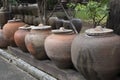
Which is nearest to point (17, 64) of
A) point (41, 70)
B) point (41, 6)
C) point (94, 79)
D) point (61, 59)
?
point (41, 70)

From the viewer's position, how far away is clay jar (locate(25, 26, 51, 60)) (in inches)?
186

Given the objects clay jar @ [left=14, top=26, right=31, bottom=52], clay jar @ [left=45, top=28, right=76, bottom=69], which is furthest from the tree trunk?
clay jar @ [left=14, top=26, right=31, bottom=52]

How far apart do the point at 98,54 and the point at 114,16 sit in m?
0.96

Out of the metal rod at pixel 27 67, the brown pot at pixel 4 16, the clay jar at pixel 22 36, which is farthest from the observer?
the brown pot at pixel 4 16

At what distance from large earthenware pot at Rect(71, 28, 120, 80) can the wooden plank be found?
0.45 metres

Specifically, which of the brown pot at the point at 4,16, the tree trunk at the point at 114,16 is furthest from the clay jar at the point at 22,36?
the brown pot at the point at 4,16

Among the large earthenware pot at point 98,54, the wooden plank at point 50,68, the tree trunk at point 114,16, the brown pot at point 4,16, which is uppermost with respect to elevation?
the tree trunk at point 114,16

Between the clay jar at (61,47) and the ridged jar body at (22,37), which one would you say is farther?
the ridged jar body at (22,37)

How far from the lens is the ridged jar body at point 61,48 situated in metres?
4.10

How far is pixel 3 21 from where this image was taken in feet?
26.5

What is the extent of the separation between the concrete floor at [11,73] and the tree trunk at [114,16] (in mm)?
1554

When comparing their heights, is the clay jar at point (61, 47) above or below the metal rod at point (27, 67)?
above

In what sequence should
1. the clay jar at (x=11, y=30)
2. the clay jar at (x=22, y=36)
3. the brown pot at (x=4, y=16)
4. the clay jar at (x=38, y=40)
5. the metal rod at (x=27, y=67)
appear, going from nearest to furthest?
the metal rod at (x=27, y=67)
the clay jar at (x=38, y=40)
the clay jar at (x=22, y=36)
the clay jar at (x=11, y=30)
the brown pot at (x=4, y=16)

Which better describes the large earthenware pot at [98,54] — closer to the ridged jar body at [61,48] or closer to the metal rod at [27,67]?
the ridged jar body at [61,48]
